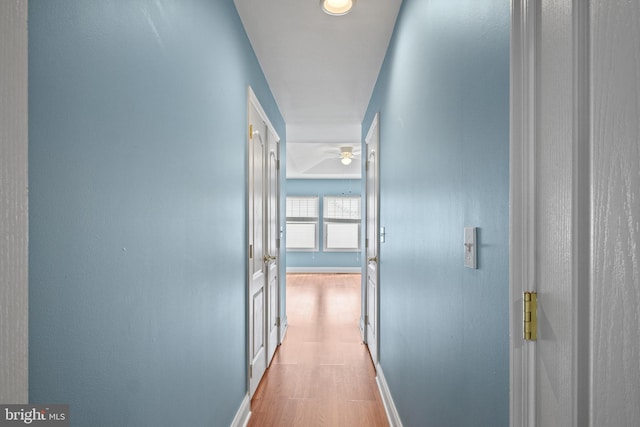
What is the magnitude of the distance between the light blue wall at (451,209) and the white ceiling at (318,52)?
1.04ft

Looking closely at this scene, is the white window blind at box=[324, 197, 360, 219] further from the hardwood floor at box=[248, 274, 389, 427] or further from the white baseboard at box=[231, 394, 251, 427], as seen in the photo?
the white baseboard at box=[231, 394, 251, 427]

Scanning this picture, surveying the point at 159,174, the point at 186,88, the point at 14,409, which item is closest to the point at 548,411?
the point at 14,409

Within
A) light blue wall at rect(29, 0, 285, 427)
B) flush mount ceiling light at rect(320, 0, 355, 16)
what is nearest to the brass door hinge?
light blue wall at rect(29, 0, 285, 427)

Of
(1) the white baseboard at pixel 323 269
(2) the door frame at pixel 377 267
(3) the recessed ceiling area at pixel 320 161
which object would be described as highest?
(3) the recessed ceiling area at pixel 320 161

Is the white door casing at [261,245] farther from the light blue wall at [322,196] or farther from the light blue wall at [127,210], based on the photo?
the light blue wall at [322,196]

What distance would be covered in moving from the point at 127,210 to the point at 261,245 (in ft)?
7.20

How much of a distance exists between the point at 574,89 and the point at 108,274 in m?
1.07

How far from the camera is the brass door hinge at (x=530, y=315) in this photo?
77 cm

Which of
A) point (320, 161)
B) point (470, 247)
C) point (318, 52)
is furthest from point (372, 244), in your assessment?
point (320, 161)

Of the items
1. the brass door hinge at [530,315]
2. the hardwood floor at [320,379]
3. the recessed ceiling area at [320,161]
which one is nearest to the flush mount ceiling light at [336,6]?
the brass door hinge at [530,315]

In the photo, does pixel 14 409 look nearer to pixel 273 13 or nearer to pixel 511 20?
pixel 511 20

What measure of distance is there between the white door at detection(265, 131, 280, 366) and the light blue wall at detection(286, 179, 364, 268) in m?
5.48

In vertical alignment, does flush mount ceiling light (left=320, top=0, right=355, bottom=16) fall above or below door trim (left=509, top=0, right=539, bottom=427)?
above

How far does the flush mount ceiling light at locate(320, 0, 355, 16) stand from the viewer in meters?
2.11
